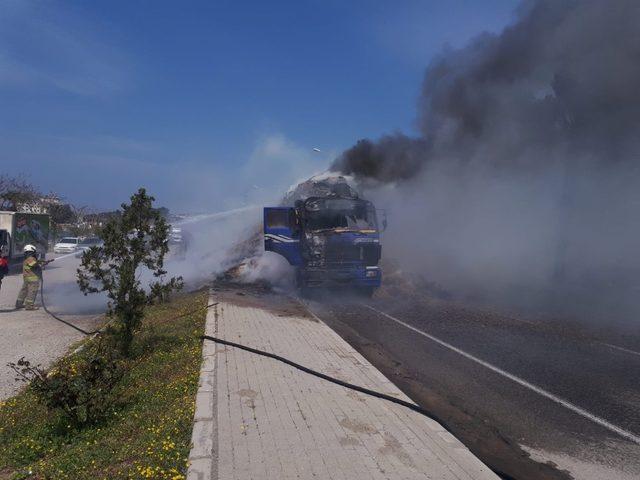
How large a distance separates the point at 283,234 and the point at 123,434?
10.2 meters

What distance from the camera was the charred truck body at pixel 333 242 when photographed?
13.4 meters

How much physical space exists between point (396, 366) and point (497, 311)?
5.98 metres

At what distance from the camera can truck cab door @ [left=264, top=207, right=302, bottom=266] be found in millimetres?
14047

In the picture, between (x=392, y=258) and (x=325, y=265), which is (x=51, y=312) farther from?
(x=392, y=258)

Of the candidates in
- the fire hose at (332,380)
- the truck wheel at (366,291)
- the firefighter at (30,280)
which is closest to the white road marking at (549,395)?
the fire hose at (332,380)

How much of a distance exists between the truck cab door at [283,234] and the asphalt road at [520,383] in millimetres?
3357

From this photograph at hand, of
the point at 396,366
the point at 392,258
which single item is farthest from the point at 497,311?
the point at 392,258

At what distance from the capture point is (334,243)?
13.5 metres

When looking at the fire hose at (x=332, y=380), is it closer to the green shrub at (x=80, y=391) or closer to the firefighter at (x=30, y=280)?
the green shrub at (x=80, y=391)

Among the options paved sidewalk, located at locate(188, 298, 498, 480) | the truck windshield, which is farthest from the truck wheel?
paved sidewalk, located at locate(188, 298, 498, 480)

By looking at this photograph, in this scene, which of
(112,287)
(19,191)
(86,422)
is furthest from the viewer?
(19,191)

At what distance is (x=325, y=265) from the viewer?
13414 millimetres

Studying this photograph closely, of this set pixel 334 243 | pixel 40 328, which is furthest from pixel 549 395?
pixel 40 328

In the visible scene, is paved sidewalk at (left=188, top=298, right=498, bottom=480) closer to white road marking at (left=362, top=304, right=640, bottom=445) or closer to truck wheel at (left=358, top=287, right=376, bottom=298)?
white road marking at (left=362, top=304, right=640, bottom=445)
